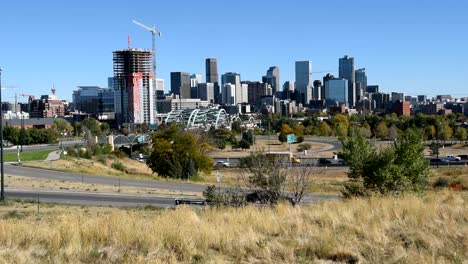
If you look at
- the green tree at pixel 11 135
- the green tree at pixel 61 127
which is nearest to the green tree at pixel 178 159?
the green tree at pixel 11 135

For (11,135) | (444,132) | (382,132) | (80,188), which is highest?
(11,135)

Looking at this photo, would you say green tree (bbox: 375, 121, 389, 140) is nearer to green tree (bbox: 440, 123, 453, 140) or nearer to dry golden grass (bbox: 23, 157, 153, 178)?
green tree (bbox: 440, 123, 453, 140)

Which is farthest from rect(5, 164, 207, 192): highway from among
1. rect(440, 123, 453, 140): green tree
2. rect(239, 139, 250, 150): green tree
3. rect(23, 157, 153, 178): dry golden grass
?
rect(440, 123, 453, 140): green tree

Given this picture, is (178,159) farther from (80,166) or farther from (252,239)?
(252,239)

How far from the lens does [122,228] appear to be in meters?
8.55

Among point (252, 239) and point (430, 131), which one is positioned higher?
point (252, 239)

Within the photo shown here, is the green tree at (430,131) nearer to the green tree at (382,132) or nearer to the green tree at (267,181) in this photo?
the green tree at (382,132)

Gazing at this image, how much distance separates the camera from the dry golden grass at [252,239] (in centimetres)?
741

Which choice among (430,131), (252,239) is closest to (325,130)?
(430,131)

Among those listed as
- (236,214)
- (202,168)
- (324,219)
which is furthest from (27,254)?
(202,168)

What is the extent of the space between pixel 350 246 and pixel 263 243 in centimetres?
129

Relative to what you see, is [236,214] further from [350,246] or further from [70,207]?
[70,207]

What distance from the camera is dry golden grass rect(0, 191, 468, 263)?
7.41 meters

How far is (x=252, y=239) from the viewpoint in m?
8.22
